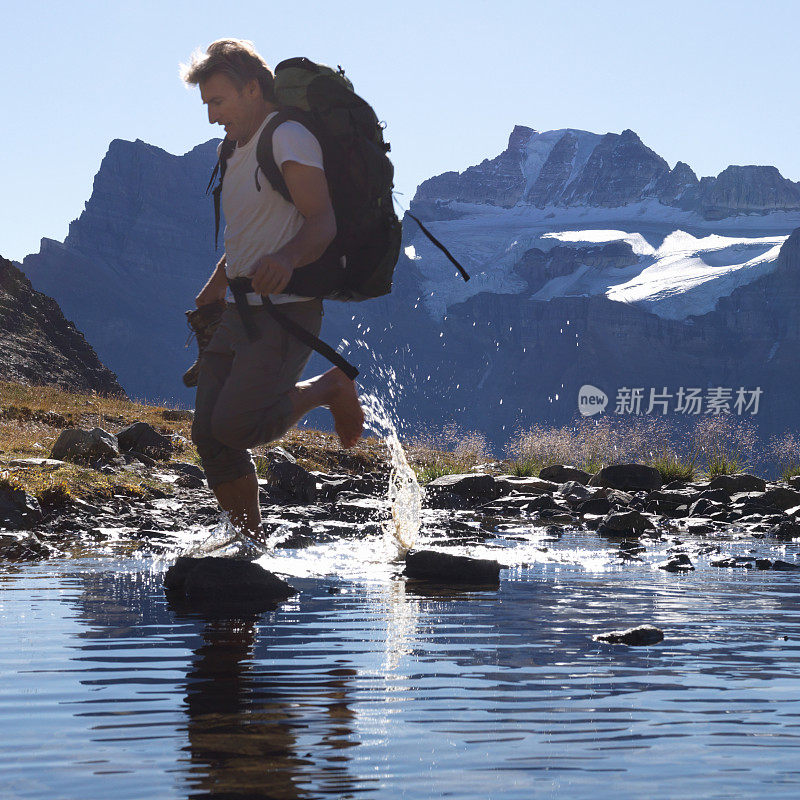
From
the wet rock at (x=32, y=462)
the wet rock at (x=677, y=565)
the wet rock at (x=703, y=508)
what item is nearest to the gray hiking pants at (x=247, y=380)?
the wet rock at (x=677, y=565)

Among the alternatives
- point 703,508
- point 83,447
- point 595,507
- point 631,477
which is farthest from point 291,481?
point 631,477

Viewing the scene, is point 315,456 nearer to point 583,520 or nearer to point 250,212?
point 583,520

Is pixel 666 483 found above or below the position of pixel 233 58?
below

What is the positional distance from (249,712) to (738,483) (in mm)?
13852

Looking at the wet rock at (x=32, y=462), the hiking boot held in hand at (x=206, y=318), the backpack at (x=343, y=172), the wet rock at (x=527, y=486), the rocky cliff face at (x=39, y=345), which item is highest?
the rocky cliff face at (x=39, y=345)

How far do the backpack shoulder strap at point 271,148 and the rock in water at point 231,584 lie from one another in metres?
1.96

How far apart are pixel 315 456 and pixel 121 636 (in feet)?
45.8

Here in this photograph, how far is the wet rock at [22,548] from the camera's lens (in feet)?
24.0

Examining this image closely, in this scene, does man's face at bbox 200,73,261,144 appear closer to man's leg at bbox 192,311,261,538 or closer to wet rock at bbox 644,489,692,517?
man's leg at bbox 192,311,261,538

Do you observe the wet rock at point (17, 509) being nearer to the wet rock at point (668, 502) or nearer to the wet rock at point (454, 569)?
the wet rock at point (454, 569)

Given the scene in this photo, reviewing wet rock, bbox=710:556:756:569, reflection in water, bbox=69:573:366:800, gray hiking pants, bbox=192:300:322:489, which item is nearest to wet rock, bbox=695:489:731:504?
wet rock, bbox=710:556:756:569

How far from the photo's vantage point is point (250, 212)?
221 inches

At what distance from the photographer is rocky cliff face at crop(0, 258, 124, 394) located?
3625 cm

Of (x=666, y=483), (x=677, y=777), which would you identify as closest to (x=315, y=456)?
(x=666, y=483)
